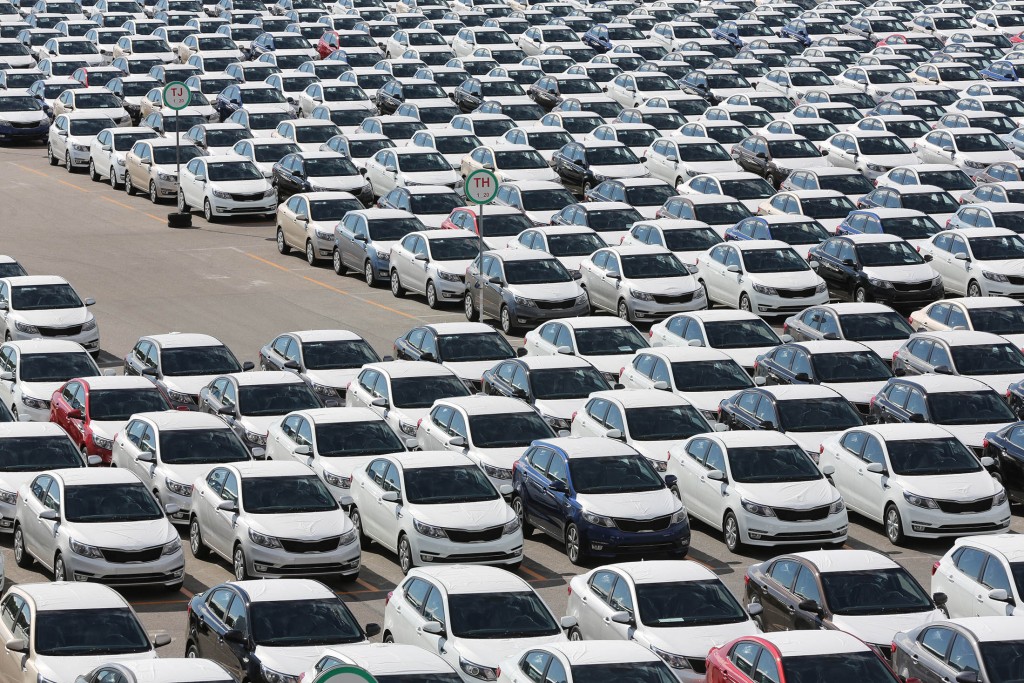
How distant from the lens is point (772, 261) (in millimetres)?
38125

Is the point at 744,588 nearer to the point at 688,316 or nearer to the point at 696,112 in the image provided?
the point at 688,316

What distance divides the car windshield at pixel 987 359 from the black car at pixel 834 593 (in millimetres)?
10446

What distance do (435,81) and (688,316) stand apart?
29.4 metres

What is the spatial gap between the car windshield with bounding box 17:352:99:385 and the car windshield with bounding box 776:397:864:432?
1107 cm

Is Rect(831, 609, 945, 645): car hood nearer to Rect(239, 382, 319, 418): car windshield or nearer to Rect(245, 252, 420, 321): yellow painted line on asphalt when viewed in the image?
Rect(239, 382, 319, 418): car windshield

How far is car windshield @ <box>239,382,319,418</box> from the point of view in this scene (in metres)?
29.8

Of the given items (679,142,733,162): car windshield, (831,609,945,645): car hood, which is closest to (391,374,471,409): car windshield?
(831,609,945,645): car hood

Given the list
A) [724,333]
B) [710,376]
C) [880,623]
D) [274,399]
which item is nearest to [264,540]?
[274,399]

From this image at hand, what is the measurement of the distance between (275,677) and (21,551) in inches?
274

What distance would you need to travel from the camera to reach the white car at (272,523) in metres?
Answer: 24.2

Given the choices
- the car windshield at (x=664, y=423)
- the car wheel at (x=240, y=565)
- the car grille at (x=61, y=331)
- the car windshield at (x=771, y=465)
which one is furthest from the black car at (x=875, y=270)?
the car wheel at (x=240, y=565)

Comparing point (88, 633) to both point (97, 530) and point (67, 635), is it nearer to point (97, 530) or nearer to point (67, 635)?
point (67, 635)

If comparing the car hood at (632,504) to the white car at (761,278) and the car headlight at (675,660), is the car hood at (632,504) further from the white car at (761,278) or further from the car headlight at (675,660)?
the white car at (761,278)

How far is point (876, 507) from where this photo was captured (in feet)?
87.6
